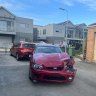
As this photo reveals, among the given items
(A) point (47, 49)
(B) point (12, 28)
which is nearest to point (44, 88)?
(A) point (47, 49)

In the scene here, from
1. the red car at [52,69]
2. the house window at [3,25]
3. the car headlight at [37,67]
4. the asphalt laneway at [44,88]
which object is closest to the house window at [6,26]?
the house window at [3,25]

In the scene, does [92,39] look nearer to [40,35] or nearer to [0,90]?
[0,90]

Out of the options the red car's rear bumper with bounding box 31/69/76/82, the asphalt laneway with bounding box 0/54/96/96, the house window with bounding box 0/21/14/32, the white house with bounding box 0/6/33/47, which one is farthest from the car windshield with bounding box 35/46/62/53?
the house window with bounding box 0/21/14/32

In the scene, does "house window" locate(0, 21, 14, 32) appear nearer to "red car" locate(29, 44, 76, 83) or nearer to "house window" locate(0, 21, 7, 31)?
"house window" locate(0, 21, 7, 31)

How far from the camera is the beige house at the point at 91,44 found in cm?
1905

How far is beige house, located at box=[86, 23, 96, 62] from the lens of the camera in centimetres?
1905

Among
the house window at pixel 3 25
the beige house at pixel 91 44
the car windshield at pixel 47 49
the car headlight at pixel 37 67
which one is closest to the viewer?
the car headlight at pixel 37 67

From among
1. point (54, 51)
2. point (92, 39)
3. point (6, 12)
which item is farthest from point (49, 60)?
point (6, 12)

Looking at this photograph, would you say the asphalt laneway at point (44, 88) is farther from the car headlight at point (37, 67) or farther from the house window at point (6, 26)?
the house window at point (6, 26)

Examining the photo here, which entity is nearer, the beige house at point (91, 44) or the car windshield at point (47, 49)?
the car windshield at point (47, 49)

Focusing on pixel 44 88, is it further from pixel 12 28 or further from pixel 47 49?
pixel 12 28

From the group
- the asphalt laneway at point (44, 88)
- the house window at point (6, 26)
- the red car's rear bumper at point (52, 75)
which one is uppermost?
the house window at point (6, 26)

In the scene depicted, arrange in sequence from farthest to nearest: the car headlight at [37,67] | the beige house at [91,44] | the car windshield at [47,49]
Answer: the beige house at [91,44], the car windshield at [47,49], the car headlight at [37,67]

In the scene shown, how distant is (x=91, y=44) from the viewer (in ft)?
63.5
